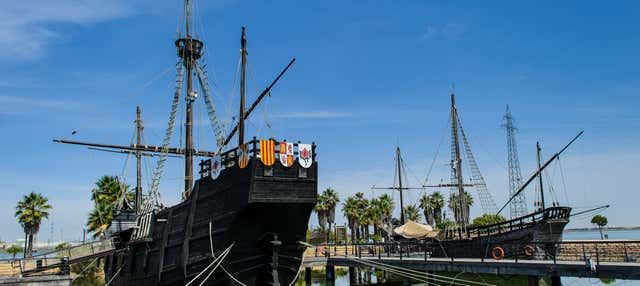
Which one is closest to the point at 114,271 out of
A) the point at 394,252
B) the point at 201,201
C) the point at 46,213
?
the point at 201,201

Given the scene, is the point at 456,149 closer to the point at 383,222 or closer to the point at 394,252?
the point at 394,252

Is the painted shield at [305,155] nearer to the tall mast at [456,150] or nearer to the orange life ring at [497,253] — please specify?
the orange life ring at [497,253]

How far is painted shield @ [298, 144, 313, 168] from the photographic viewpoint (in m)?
15.4

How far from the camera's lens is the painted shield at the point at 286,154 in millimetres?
15109

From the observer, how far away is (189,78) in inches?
963

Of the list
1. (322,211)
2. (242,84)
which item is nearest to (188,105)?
(242,84)

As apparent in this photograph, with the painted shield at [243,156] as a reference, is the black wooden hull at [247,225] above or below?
below

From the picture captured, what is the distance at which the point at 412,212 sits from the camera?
65.6 meters

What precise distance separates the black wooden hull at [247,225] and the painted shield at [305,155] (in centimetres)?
22

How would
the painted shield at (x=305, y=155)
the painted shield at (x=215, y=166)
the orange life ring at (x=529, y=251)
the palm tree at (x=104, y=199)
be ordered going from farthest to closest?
1. the palm tree at (x=104, y=199)
2. the orange life ring at (x=529, y=251)
3. the painted shield at (x=215, y=166)
4. the painted shield at (x=305, y=155)

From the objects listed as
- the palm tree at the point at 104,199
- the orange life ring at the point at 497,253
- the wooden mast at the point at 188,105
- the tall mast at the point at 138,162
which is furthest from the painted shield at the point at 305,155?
the palm tree at the point at 104,199

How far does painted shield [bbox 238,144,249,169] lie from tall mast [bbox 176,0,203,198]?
8162 mm

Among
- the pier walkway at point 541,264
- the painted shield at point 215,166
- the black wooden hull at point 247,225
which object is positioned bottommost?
the pier walkway at point 541,264

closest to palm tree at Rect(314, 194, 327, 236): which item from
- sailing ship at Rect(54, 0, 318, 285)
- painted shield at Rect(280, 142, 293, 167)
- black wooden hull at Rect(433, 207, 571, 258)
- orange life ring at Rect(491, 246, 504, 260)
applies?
black wooden hull at Rect(433, 207, 571, 258)
